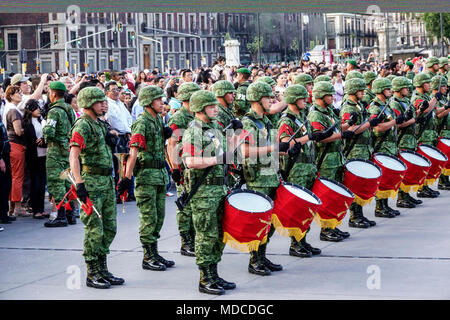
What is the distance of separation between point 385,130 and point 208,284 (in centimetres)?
517

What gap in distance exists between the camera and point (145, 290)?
8.82 meters

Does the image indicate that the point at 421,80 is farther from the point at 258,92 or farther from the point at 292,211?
the point at 292,211

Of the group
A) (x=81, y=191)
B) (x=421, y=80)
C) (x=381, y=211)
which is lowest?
(x=381, y=211)

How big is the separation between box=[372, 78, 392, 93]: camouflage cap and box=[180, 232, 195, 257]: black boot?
13.4ft

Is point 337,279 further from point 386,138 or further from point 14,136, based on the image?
point 14,136

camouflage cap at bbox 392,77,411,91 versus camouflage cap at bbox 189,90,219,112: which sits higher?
camouflage cap at bbox 392,77,411,91

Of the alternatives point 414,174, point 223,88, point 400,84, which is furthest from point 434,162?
point 223,88

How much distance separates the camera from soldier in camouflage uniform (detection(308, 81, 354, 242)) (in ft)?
35.8

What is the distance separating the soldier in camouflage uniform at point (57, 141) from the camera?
1245cm

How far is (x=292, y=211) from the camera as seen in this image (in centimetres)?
936

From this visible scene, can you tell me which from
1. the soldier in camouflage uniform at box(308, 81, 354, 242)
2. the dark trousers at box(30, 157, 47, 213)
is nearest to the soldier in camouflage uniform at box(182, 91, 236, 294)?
the soldier in camouflage uniform at box(308, 81, 354, 242)

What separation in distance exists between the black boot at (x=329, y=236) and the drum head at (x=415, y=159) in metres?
2.27

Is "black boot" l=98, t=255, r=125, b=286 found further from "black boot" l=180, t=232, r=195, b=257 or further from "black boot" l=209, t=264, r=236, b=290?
"black boot" l=180, t=232, r=195, b=257

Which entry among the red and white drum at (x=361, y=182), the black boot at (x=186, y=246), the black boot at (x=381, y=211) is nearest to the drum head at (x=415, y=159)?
the black boot at (x=381, y=211)
